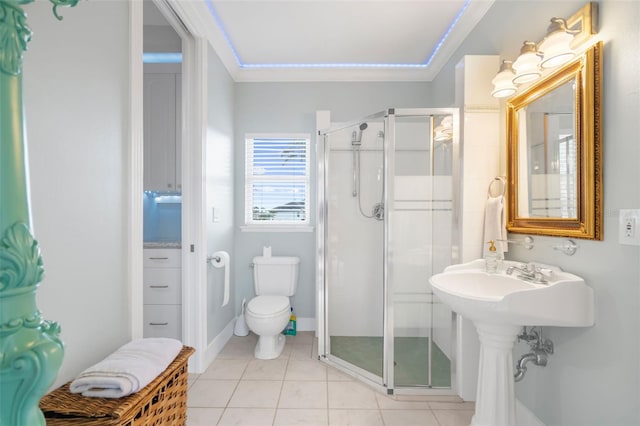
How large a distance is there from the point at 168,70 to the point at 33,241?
2352 millimetres

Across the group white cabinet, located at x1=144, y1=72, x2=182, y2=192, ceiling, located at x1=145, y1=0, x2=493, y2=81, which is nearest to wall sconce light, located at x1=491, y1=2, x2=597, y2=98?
ceiling, located at x1=145, y1=0, x2=493, y2=81

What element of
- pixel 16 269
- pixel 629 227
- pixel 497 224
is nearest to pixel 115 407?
pixel 16 269

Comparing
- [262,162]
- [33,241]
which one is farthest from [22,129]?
[262,162]

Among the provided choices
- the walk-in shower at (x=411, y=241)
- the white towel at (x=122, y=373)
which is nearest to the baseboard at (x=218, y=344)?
the walk-in shower at (x=411, y=241)

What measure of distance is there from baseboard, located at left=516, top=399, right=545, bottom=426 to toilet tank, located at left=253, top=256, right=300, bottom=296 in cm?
180

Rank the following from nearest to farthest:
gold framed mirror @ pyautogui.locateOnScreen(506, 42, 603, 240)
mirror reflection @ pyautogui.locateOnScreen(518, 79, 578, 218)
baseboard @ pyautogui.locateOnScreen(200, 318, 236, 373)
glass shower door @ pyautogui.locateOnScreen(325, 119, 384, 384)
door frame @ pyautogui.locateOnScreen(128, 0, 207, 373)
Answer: gold framed mirror @ pyautogui.locateOnScreen(506, 42, 603, 240) < mirror reflection @ pyautogui.locateOnScreen(518, 79, 578, 218) < door frame @ pyautogui.locateOnScreen(128, 0, 207, 373) < baseboard @ pyautogui.locateOnScreen(200, 318, 236, 373) < glass shower door @ pyautogui.locateOnScreen(325, 119, 384, 384)

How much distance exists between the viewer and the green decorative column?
504mm

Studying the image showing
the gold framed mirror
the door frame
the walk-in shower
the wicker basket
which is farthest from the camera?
the door frame

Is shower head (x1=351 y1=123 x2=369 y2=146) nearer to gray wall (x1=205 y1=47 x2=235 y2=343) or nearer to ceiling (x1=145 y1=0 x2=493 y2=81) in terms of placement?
ceiling (x1=145 y1=0 x2=493 y2=81)

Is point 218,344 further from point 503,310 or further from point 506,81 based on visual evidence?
point 506,81

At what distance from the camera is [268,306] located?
90.7 inches

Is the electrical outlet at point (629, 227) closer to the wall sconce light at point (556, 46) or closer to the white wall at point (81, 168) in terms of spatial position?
the wall sconce light at point (556, 46)

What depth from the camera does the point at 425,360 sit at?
6.65ft

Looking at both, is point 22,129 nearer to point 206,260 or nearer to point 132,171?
point 132,171
